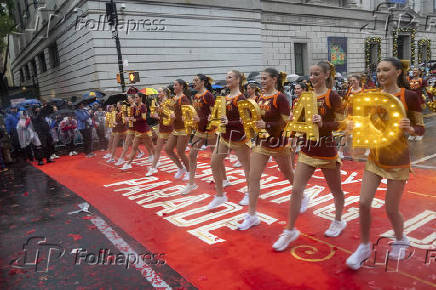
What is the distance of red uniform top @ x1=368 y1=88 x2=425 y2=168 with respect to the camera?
10.0 feet

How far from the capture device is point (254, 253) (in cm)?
383

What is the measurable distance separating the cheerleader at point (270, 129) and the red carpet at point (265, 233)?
1.94ft

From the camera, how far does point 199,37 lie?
21.7m

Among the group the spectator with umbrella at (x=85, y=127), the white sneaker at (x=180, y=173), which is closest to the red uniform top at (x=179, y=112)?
the white sneaker at (x=180, y=173)

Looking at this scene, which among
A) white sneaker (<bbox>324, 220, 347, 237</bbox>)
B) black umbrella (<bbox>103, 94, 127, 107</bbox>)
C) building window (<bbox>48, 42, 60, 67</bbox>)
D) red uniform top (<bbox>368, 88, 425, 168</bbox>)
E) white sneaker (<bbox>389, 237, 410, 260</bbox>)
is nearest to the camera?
red uniform top (<bbox>368, 88, 425, 168</bbox>)

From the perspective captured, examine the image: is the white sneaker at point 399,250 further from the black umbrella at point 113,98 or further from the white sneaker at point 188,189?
the black umbrella at point 113,98

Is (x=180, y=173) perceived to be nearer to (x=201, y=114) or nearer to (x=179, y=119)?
(x=179, y=119)

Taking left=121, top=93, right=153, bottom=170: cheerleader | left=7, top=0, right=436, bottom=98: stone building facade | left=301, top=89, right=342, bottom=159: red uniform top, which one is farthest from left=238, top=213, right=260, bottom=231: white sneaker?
left=7, top=0, right=436, bottom=98: stone building facade

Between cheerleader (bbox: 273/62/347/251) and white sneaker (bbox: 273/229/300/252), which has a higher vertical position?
cheerleader (bbox: 273/62/347/251)

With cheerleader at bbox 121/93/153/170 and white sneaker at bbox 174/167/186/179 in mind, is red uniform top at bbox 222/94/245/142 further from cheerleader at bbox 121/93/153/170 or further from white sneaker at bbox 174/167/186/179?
cheerleader at bbox 121/93/153/170

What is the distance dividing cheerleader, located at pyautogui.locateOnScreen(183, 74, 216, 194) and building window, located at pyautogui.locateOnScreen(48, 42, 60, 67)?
23522 millimetres

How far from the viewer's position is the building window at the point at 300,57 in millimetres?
27422

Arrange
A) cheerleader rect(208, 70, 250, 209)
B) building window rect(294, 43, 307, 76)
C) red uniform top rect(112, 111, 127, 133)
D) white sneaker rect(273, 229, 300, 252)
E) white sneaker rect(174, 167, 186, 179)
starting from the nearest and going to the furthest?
white sneaker rect(273, 229, 300, 252)
cheerleader rect(208, 70, 250, 209)
white sneaker rect(174, 167, 186, 179)
red uniform top rect(112, 111, 127, 133)
building window rect(294, 43, 307, 76)

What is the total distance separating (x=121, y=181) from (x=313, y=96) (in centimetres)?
553
